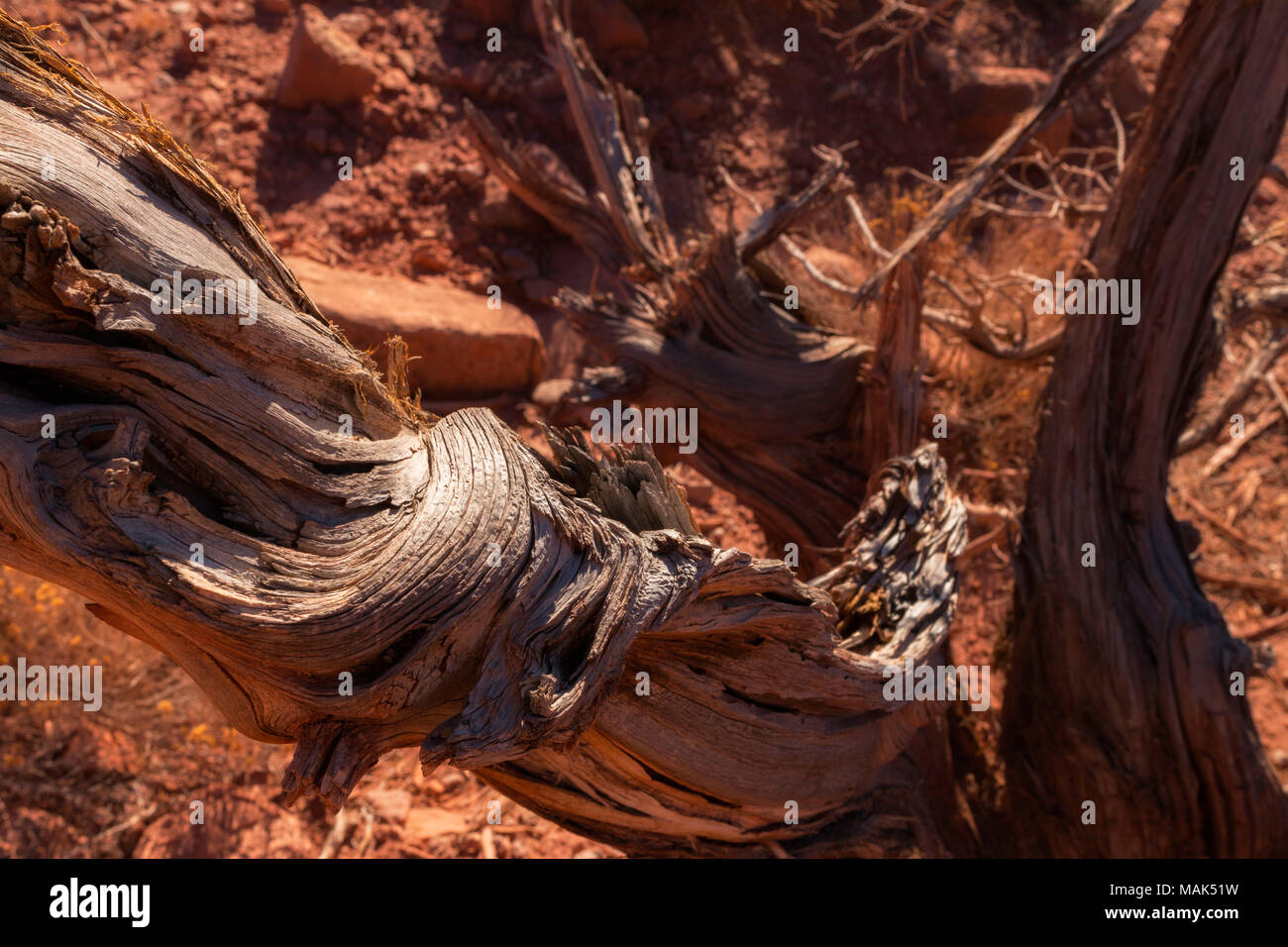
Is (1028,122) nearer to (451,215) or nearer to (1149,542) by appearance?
(1149,542)

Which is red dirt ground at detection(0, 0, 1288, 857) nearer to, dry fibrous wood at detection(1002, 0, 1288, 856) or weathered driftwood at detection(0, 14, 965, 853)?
dry fibrous wood at detection(1002, 0, 1288, 856)

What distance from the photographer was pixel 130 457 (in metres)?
1.83

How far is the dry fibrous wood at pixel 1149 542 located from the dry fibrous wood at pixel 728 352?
0.82 m

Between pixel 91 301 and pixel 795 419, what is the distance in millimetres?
2899

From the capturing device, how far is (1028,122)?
3857mm

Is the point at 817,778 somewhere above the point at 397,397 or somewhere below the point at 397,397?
below

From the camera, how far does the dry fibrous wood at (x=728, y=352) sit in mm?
4047

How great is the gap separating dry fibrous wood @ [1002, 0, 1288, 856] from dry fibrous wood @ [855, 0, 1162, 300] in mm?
211

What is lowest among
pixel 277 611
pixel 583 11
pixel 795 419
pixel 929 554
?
pixel 277 611

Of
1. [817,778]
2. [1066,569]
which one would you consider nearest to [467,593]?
[817,778]

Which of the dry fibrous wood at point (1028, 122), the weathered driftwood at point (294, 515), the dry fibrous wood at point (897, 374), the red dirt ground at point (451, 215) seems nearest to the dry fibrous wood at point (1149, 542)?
the dry fibrous wood at point (1028, 122)

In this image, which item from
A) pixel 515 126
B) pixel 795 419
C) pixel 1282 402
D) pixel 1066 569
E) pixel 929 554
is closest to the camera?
pixel 929 554

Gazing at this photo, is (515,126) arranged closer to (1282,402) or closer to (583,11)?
(583,11)

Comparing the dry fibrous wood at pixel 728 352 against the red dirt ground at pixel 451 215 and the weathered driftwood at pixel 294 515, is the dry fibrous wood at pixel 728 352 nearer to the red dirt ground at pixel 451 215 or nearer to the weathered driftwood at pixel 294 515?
the red dirt ground at pixel 451 215
